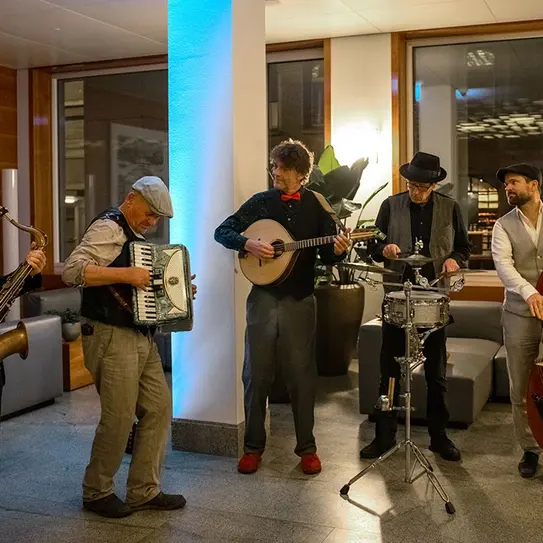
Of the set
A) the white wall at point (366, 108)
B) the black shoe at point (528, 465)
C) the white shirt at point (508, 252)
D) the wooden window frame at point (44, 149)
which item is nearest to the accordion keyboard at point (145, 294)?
the white shirt at point (508, 252)

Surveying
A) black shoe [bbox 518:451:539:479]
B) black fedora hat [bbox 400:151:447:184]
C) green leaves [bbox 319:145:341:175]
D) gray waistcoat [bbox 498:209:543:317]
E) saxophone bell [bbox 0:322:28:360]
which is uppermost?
green leaves [bbox 319:145:341:175]

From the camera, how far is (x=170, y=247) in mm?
3375

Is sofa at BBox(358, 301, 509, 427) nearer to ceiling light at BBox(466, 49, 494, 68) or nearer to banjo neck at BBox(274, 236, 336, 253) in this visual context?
banjo neck at BBox(274, 236, 336, 253)

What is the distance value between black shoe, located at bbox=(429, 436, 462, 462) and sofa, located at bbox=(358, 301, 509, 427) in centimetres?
53

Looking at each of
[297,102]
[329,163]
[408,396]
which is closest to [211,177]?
[408,396]

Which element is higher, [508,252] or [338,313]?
[508,252]

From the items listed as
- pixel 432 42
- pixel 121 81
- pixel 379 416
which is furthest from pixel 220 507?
pixel 121 81

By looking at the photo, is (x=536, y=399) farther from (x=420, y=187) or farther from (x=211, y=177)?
(x=211, y=177)

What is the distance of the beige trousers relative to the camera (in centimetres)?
332

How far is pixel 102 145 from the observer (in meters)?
8.69

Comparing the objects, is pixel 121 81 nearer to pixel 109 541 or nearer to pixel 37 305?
pixel 37 305

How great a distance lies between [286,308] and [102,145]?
5339 millimetres

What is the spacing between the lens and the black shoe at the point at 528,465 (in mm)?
3906

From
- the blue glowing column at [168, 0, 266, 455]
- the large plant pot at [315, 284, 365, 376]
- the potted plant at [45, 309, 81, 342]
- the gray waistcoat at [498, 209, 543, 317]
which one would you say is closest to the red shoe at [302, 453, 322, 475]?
the blue glowing column at [168, 0, 266, 455]
